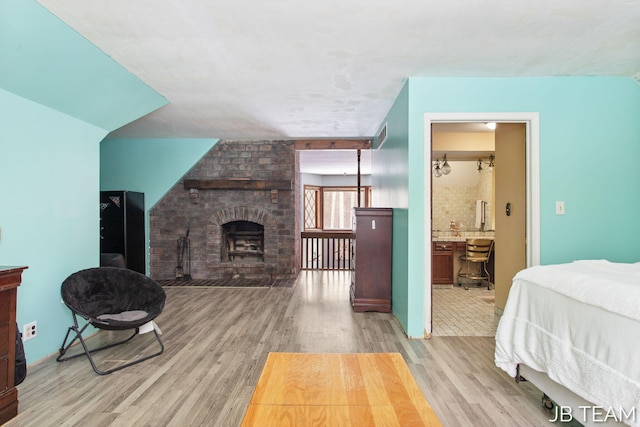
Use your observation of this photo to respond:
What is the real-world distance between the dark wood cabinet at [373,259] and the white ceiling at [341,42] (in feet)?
4.53

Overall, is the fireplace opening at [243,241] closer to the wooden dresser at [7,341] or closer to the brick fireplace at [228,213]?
the brick fireplace at [228,213]

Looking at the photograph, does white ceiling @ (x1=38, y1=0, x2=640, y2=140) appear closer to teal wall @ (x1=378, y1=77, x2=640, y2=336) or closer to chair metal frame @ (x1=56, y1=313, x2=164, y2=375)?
teal wall @ (x1=378, y1=77, x2=640, y2=336)

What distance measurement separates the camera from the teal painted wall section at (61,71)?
2.19 meters

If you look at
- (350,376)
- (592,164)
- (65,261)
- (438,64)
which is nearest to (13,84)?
(65,261)

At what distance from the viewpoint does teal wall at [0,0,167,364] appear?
2.39m

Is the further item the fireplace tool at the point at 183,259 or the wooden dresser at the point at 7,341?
the fireplace tool at the point at 183,259

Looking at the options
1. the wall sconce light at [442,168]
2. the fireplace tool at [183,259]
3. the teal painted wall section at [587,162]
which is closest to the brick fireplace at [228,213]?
the fireplace tool at [183,259]

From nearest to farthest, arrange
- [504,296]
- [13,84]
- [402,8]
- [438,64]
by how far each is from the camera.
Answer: [402,8] → [13,84] → [438,64] → [504,296]

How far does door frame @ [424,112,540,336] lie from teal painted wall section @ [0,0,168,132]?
284 cm

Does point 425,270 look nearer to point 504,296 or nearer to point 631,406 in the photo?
point 504,296

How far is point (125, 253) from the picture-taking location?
550 cm

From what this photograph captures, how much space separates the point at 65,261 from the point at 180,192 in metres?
3.25

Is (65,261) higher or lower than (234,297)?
higher

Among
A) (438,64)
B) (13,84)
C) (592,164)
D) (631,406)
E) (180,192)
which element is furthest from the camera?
(180,192)
